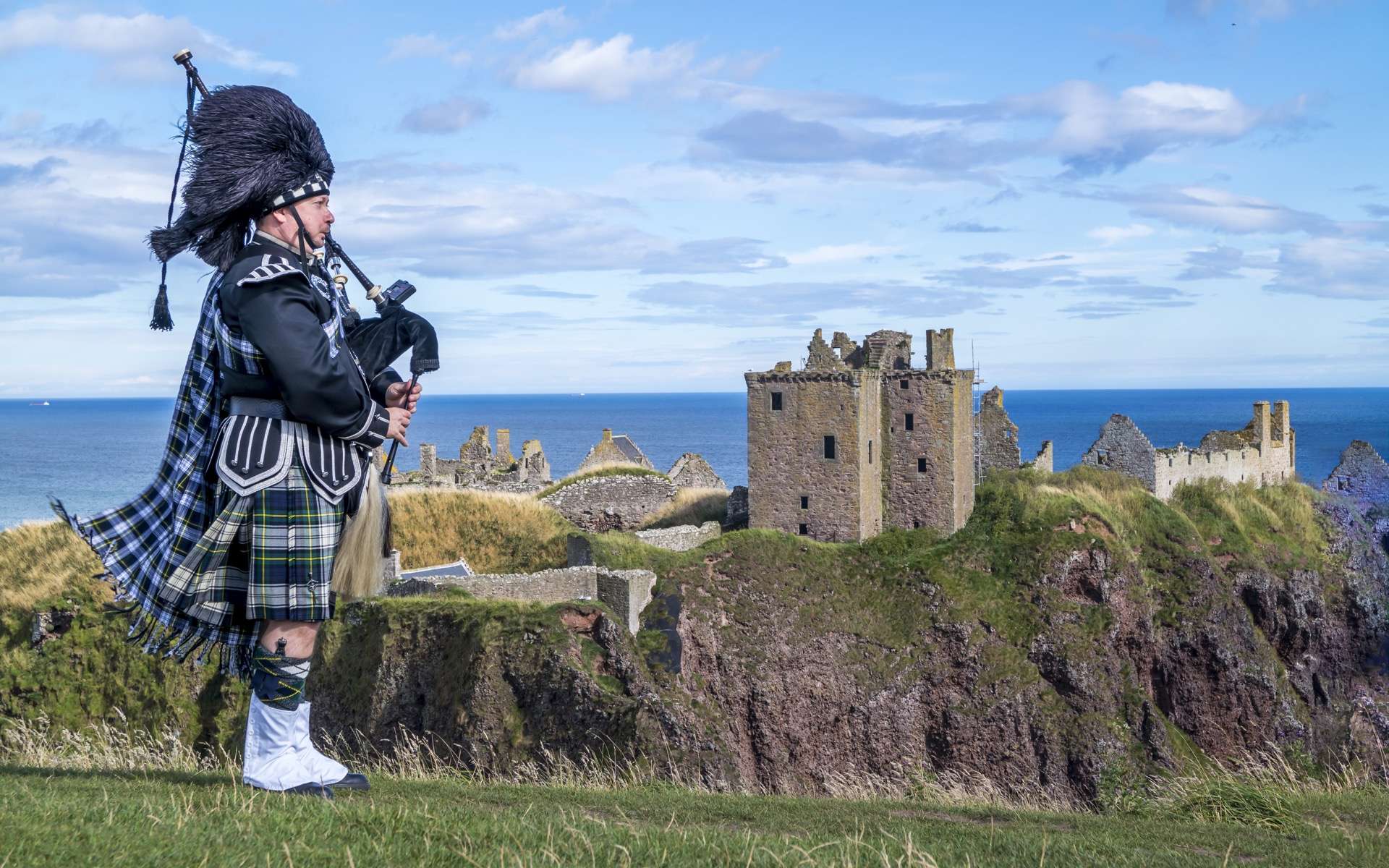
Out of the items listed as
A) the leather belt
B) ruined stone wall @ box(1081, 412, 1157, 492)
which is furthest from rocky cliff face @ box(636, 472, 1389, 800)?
the leather belt

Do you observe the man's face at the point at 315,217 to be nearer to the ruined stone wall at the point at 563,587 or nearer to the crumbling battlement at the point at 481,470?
the ruined stone wall at the point at 563,587

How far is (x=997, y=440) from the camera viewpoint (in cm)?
4069

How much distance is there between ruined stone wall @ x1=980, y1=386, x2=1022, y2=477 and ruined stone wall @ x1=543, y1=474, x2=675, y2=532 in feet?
37.3

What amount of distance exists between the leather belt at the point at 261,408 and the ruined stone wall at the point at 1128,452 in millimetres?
35611

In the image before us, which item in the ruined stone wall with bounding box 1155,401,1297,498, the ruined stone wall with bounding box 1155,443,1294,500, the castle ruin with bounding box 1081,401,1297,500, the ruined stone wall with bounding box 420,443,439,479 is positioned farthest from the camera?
the ruined stone wall with bounding box 420,443,439,479

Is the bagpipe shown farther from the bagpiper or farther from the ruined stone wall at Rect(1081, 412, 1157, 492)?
the ruined stone wall at Rect(1081, 412, 1157, 492)

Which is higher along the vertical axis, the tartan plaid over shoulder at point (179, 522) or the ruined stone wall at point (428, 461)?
the tartan plaid over shoulder at point (179, 522)

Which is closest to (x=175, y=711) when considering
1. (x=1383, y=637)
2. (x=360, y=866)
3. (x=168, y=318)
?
(x=168, y=318)

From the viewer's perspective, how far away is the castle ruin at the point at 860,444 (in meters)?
33.7

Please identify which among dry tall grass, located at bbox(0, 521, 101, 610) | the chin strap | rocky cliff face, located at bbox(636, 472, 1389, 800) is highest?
the chin strap

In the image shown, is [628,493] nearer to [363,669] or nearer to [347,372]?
[363,669]

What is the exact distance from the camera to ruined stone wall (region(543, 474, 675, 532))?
3653 cm

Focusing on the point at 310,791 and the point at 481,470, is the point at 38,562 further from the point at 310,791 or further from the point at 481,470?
the point at 481,470

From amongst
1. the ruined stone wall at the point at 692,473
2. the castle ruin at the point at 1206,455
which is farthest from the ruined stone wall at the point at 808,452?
the castle ruin at the point at 1206,455
